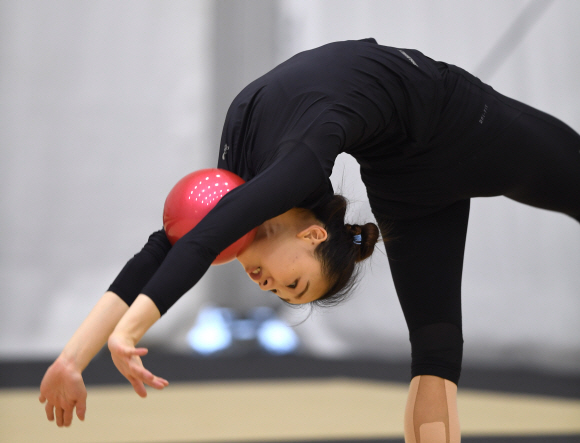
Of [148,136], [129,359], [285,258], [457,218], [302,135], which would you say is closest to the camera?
[129,359]

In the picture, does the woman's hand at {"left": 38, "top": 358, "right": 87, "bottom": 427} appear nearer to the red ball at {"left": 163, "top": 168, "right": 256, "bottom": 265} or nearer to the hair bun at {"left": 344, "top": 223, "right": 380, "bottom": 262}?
the red ball at {"left": 163, "top": 168, "right": 256, "bottom": 265}

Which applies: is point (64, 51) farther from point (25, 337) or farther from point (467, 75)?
point (467, 75)

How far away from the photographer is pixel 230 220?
3.26 ft

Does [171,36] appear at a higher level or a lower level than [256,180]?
higher

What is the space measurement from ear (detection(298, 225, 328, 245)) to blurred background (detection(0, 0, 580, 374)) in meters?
2.12

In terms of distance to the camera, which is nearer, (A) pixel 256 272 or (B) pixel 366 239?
(A) pixel 256 272

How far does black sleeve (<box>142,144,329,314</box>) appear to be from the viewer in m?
0.98

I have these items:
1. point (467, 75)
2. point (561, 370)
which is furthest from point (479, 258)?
point (467, 75)

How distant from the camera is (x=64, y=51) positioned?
4090 mm

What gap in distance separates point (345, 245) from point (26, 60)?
3.41 m

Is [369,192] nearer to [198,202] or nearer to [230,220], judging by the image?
[198,202]

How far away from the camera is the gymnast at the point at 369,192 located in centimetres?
101

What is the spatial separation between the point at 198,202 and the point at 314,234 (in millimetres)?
270

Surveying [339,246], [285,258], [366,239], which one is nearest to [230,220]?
[285,258]
